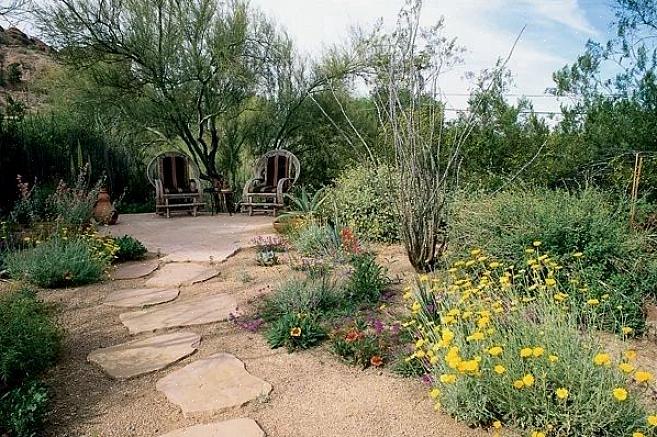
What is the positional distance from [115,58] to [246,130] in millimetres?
2551

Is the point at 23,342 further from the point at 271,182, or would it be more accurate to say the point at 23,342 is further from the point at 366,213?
the point at 271,182

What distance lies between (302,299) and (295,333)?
412 millimetres

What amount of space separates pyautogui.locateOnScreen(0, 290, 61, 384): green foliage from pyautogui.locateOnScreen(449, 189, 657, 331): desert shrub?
2732 mm

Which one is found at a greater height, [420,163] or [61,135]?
[61,135]

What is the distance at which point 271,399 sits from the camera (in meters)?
2.10

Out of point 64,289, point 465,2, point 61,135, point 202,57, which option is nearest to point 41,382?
point 64,289

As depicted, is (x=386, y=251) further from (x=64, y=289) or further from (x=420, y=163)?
(x=64, y=289)

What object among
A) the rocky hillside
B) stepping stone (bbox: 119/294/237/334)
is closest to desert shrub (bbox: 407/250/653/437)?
stepping stone (bbox: 119/294/237/334)

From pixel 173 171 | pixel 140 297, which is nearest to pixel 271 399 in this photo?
pixel 140 297

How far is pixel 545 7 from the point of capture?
187 inches

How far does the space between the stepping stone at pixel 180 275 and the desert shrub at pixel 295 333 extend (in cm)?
151

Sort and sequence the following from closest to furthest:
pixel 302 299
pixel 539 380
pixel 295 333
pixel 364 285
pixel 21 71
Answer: pixel 539 380 < pixel 295 333 < pixel 302 299 < pixel 364 285 < pixel 21 71

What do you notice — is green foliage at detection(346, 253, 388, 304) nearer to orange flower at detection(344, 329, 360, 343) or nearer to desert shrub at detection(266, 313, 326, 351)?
desert shrub at detection(266, 313, 326, 351)

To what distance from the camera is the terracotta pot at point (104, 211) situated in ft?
22.2
